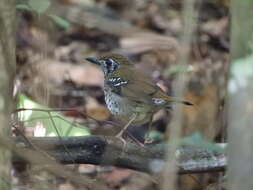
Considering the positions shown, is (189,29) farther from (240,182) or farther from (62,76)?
(62,76)

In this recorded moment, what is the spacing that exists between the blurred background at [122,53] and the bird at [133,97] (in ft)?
0.86

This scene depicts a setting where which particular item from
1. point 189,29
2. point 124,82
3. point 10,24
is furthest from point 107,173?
point 189,29

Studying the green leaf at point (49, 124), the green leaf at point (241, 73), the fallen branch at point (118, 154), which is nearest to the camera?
the green leaf at point (241, 73)

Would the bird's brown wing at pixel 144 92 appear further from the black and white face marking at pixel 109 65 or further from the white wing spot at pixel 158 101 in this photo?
the black and white face marking at pixel 109 65

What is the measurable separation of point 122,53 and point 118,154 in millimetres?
4939

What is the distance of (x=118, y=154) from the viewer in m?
4.26

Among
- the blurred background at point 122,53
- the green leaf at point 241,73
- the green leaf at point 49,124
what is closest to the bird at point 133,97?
the blurred background at point 122,53

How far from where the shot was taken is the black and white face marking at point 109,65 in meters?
6.68

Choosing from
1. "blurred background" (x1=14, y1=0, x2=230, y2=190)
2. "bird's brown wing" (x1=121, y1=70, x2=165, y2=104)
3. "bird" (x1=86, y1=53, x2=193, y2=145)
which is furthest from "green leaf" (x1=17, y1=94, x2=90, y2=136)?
"bird's brown wing" (x1=121, y1=70, x2=165, y2=104)

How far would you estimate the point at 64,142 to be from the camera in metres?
4.15

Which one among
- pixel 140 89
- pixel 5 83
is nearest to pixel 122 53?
pixel 140 89

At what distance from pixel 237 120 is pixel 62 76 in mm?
6220

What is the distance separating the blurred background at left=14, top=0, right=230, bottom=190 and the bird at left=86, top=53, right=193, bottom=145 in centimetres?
26

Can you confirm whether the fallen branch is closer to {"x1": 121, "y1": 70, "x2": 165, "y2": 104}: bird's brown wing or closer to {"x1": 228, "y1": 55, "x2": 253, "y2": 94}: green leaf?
{"x1": 121, "y1": 70, "x2": 165, "y2": 104}: bird's brown wing
